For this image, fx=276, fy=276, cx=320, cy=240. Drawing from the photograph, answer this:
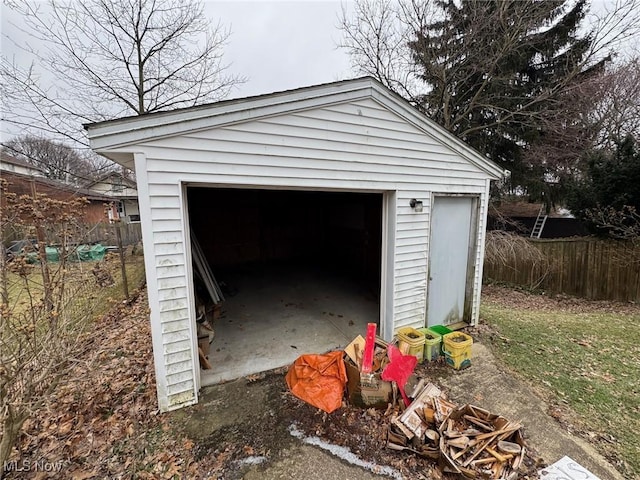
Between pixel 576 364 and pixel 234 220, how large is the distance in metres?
8.98

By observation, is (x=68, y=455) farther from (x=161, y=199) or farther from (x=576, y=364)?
(x=576, y=364)

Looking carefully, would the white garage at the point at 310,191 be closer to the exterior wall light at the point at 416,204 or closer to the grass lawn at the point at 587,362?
the exterior wall light at the point at 416,204

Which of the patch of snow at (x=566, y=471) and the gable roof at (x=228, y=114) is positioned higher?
the gable roof at (x=228, y=114)

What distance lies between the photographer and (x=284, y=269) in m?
9.08

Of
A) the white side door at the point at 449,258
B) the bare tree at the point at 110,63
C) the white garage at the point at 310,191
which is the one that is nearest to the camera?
the white garage at the point at 310,191

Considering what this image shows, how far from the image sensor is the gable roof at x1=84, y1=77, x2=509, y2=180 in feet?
8.34

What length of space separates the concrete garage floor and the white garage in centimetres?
3

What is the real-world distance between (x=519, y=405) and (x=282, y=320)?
3685 millimetres

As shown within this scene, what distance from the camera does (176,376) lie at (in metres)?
3.00

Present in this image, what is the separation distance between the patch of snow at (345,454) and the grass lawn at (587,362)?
201 cm

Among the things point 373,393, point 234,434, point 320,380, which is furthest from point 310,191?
point 234,434

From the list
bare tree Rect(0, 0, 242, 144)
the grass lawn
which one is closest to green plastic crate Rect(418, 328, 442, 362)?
the grass lawn

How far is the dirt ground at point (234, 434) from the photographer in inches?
93.1

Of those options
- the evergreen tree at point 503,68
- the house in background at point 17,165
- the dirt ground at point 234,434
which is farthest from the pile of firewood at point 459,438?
the house in background at point 17,165
